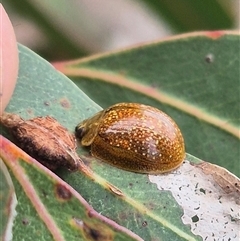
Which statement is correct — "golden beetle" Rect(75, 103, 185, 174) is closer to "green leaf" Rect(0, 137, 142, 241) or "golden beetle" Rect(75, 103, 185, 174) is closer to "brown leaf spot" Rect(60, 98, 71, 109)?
"brown leaf spot" Rect(60, 98, 71, 109)

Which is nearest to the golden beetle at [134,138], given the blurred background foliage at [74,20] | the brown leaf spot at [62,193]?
the brown leaf spot at [62,193]

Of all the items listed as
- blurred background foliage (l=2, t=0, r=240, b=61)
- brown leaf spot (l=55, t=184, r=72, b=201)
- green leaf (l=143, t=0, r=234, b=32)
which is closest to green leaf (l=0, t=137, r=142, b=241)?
brown leaf spot (l=55, t=184, r=72, b=201)

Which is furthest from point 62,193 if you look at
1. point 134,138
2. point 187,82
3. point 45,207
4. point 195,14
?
point 195,14

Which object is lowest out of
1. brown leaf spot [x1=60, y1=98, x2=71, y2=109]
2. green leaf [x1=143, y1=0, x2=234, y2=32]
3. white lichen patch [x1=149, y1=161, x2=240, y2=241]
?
white lichen patch [x1=149, y1=161, x2=240, y2=241]

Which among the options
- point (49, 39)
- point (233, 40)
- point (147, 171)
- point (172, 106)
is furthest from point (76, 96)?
point (49, 39)

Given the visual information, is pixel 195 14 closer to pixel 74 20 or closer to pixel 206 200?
pixel 74 20

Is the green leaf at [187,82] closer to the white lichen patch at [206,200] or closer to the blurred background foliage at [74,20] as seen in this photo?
the white lichen patch at [206,200]
